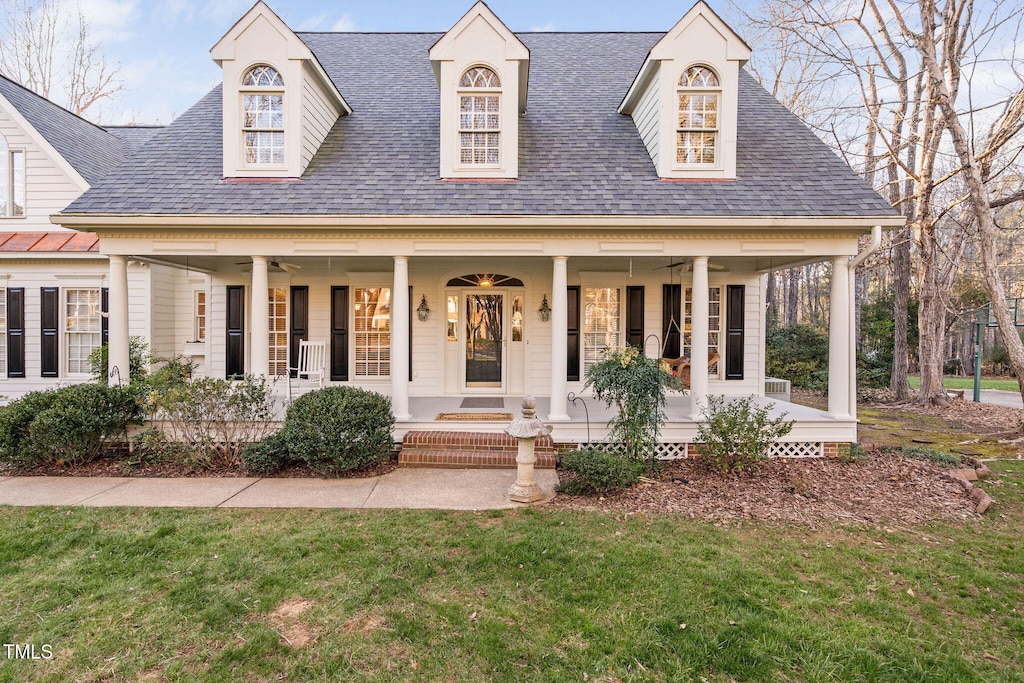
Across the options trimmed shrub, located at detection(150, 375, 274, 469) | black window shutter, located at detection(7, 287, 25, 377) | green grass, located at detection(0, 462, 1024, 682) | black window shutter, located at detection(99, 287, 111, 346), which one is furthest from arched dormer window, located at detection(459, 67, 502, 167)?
black window shutter, located at detection(7, 287, 25, 377)

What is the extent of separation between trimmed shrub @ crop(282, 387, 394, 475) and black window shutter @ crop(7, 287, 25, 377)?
27.5 ft

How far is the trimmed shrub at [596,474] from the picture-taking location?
5.21 metres

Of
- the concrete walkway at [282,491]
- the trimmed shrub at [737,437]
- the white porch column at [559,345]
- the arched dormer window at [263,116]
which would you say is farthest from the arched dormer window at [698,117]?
the arched dormer window at [263,116]

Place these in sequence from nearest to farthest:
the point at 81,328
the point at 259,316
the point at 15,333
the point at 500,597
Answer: the point at 500,597, the point at 259,316, the point at 15,333, the point at 81,328

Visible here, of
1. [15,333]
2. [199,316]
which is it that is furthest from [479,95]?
[15,333]

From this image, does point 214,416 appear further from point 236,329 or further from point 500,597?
point 500,597

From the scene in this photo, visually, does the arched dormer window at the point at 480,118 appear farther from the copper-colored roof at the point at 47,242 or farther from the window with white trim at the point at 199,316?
the copper-colored roof at the point at 47,242

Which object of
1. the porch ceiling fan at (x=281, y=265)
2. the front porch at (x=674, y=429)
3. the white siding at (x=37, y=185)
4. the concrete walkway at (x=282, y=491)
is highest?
the white siding at (x=37, y=185)

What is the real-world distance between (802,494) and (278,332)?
8869 millimetres

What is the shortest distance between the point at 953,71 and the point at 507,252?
9591mm

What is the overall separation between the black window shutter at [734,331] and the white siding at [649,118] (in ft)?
10.2

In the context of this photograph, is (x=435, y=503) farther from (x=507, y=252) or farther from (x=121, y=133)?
(x=121, y=133)

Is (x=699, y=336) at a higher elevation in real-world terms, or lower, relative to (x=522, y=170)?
lower

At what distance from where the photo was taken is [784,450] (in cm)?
679
